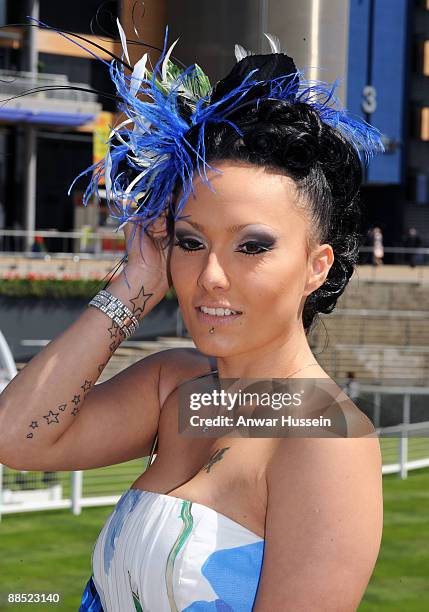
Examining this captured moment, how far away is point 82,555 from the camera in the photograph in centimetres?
726

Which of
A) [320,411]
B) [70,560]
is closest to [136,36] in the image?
[320,411]

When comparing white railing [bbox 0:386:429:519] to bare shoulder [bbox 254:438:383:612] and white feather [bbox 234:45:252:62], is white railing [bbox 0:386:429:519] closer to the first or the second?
white feather [bbox 234:45:252:62]

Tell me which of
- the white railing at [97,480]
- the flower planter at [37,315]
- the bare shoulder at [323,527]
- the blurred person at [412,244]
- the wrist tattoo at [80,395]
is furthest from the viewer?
the blurred person at [412,244]

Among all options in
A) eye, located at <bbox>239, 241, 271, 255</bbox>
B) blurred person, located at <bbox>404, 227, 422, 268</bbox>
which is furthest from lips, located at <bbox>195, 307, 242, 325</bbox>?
blurred person, located at <bbox>404, 227, 422, 268</bbox>

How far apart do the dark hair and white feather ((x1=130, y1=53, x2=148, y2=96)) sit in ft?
0.52

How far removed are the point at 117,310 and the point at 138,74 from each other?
1.51 ft

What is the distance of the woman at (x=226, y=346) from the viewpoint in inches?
62.7

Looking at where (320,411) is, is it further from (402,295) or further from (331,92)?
(402,295)

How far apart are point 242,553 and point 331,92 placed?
878mm

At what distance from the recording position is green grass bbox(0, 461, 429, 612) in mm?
6426

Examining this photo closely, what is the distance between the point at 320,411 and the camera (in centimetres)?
172

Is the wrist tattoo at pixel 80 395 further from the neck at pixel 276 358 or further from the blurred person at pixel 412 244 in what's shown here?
the blurred person at pixel 412 244

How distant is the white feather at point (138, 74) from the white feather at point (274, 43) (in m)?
0.25

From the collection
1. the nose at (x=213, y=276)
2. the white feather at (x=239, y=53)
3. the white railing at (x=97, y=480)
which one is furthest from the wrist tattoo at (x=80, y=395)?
the white railing at (x=97, y=480)
